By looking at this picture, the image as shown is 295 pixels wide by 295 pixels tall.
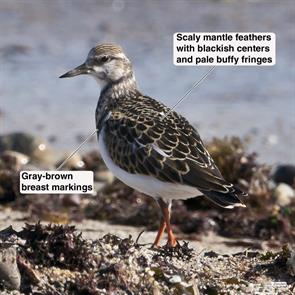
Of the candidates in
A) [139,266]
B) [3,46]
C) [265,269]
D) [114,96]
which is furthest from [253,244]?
[3,46]

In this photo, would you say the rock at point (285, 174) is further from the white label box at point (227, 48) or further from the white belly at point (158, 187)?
the white label box at point (227, 48)

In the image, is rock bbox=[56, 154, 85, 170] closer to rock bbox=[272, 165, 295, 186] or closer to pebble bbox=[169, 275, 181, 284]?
rock bbox=[272, 165, 295, 186]

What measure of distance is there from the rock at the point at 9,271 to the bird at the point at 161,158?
1159 mm

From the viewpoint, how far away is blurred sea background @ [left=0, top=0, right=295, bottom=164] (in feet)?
31.7

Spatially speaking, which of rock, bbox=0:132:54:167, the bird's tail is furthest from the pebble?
rock, bbox=0:132:54:167

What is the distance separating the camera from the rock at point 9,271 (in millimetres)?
4074

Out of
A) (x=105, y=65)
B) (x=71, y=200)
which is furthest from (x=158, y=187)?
(x=71, y=200)

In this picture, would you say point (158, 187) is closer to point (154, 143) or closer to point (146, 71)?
point (154, 143)

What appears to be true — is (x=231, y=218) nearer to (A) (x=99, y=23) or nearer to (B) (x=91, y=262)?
(B) (x=91, y=262)

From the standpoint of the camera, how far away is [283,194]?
7.66m

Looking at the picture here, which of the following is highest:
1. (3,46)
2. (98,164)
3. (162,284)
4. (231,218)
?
(3,46)

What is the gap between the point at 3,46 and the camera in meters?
12.5

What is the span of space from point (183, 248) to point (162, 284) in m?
0.32

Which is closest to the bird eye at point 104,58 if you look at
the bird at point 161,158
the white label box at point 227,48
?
the bird at point 161,158
